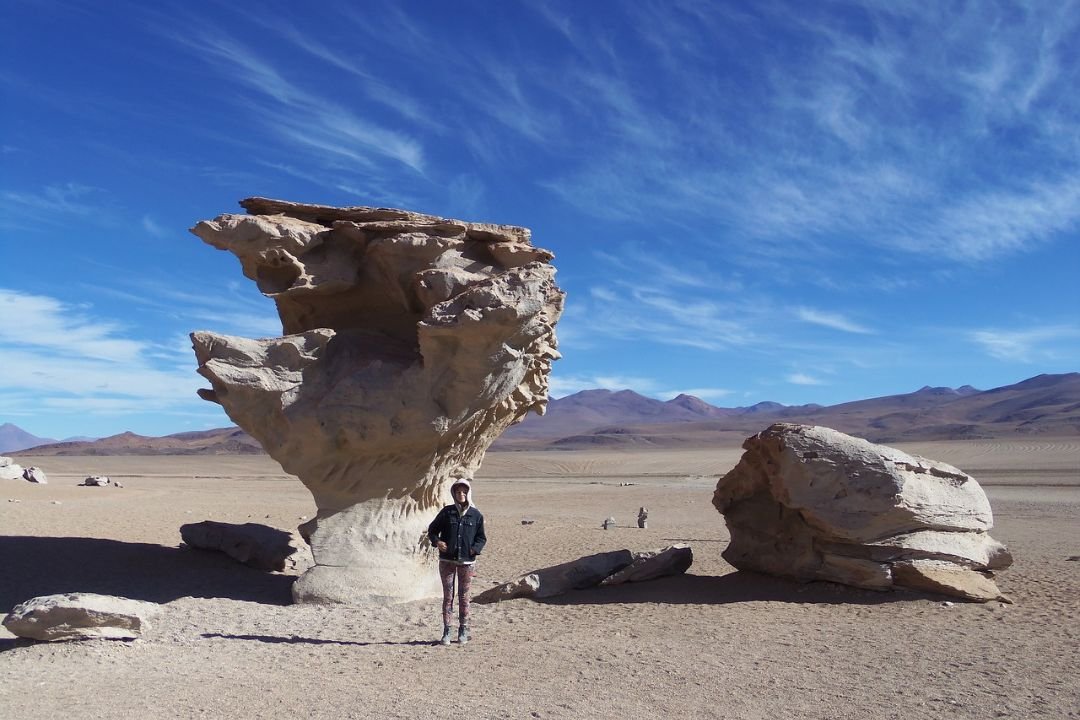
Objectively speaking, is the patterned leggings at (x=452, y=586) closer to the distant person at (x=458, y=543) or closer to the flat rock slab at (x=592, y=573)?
the distant person at (x=458, y=543)

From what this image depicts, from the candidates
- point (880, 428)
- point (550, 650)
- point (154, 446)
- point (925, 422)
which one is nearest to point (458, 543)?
point (550, 650)

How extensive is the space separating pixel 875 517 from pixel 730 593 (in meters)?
1.93

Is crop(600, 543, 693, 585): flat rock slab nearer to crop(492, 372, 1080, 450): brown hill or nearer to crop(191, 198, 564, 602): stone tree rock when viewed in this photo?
crop(191, 198, 564, 602): stone tree rock

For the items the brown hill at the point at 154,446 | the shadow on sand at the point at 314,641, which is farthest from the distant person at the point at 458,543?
the brown hill at the point at 154,446

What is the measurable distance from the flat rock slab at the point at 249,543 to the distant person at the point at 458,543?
5507mm

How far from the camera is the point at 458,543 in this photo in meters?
7.62

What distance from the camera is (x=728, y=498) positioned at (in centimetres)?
1172

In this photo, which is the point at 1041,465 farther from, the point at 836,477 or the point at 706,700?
the point at 706,700

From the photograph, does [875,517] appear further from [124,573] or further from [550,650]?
[124,573]

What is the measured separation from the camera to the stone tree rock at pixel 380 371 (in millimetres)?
9672

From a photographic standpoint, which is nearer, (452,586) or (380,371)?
(452,586)

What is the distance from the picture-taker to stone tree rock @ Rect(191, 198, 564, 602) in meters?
9.67

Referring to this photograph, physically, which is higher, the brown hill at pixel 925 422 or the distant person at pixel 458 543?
the brown hill at pixel 925 422

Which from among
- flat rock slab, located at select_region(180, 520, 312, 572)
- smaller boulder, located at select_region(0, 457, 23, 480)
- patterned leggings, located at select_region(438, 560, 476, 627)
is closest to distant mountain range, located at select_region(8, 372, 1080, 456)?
smaller boulder, located at select_region(0, 457, 23, 480)
